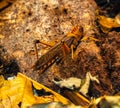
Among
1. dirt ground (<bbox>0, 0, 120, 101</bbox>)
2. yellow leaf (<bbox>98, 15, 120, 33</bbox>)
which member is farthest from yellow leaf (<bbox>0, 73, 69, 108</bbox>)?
yellow leaf (<bbox>98, 15, 120, 33</bbox>)

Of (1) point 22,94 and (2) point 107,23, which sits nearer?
(1) point 22,94

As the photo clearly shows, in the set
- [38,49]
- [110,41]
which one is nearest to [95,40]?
[110,41]

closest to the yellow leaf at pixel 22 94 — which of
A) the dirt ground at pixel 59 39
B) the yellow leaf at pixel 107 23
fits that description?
the dirt ground at pixel 59 39

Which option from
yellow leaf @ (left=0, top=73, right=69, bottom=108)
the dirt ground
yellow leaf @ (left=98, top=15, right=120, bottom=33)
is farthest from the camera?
yellow leaf @ (left=98, top=15, right=120, bottom=33)

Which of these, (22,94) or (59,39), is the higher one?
(59,39)

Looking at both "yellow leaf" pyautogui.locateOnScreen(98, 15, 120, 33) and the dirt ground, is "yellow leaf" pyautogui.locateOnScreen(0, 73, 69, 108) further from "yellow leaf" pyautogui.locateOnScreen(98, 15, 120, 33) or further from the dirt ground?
"yellow leaf" pyautogui.locateOnScreen(98, 15, 120, 33)

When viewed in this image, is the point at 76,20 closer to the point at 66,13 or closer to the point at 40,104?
the point at 66,13

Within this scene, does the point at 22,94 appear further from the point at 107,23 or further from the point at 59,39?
the point at 107,23

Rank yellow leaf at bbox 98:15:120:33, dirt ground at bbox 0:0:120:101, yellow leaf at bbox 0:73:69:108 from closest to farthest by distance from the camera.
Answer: yellow leaf at bbox 0:73:69:108, dirt ground at bbox 0:0:120:101, yellow leaf at bbox 98:15:120:33

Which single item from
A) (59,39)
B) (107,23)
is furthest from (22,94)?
(107,23)
